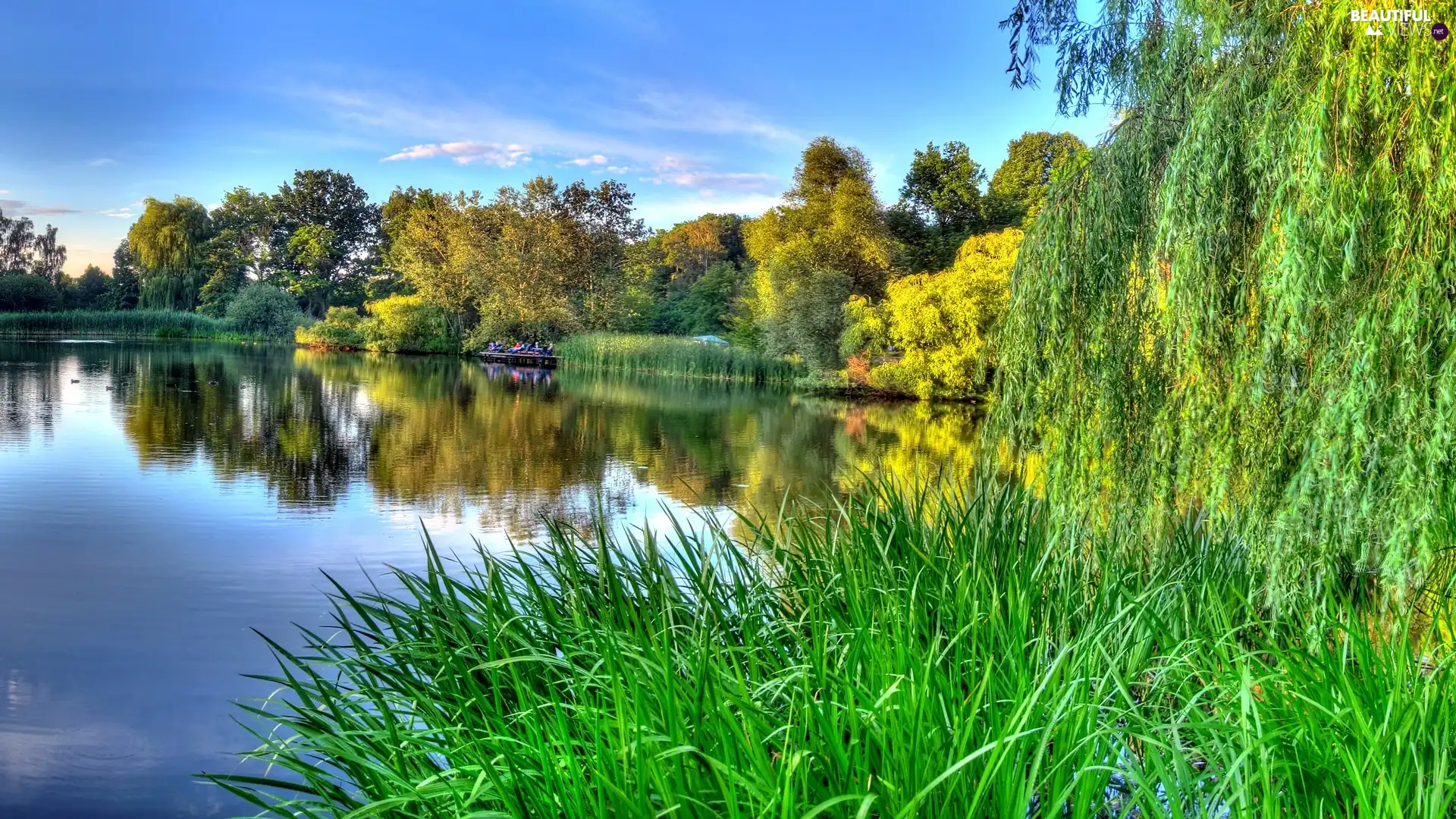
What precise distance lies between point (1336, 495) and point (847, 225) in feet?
81.9

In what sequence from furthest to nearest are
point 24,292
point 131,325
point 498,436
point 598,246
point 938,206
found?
1. point 131,325
2. point 24,292
3. point 598,246
4. point 938,206
5. point 498,436

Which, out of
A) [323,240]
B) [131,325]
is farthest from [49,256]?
[323,240]

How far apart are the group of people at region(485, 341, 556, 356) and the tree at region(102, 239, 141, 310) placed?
20.0 metres

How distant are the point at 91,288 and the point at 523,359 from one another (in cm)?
2375

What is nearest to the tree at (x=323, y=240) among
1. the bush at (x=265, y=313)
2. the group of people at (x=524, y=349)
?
the bush at (x=265, y=313)

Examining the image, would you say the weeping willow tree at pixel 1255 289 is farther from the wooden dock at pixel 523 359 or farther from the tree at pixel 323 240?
the tree at pixel 323 240

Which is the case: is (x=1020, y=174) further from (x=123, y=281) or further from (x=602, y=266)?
(x=123, y=281)

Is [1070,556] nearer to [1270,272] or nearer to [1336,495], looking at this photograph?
[1336,495]

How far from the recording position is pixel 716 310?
37719 millimetres

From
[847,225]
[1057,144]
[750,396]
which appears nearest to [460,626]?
[750,396]

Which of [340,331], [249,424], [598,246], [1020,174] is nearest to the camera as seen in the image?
[249,424]

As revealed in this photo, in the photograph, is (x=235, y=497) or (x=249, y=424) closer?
(x=235, y=497)

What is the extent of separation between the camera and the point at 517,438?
14.2 meters

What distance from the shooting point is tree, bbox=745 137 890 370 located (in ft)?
84.0
